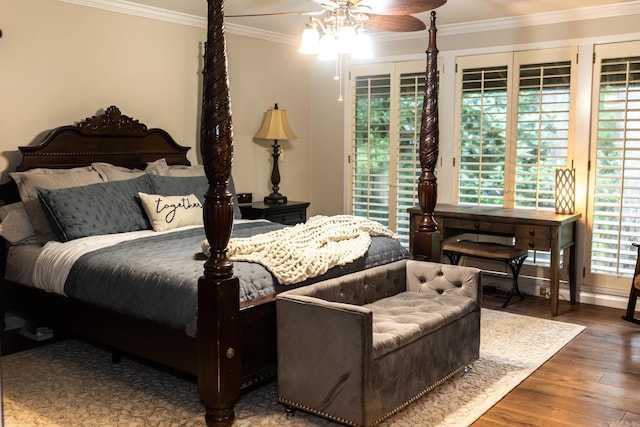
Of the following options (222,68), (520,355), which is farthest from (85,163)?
(520,355)

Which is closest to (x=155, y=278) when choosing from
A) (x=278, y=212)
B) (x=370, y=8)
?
(x=370, y=8)

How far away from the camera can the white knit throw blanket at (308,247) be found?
10.2ft

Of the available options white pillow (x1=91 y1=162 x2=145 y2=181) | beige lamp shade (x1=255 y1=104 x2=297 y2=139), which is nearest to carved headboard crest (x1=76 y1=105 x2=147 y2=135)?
white pillow (x1=91 y1=162 x2=145 y2=181)

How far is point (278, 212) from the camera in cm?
547

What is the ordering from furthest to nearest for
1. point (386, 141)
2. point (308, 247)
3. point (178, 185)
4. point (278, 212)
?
1. point (386, 141)
2. point (278, 212)
3. point (178, 185)
4. point (308, 247)

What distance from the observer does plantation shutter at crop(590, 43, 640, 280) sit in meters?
4.62

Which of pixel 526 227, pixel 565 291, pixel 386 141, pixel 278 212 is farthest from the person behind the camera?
pixel 386 141

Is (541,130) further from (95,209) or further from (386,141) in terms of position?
(95,209)

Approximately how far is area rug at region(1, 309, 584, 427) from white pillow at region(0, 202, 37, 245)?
0.71 metres

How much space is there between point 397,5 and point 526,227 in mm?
2287

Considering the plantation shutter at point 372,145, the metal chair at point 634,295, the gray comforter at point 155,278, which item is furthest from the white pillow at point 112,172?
the metal chair at point 634,295

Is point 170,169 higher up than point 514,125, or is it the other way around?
point 514,125

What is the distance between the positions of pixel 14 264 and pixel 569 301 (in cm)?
417

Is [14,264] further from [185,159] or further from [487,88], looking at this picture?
[487,88]
